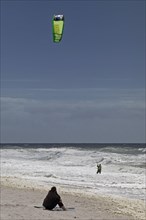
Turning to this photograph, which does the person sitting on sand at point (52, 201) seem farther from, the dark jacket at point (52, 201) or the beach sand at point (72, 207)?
the beach sand at point (72, 207)

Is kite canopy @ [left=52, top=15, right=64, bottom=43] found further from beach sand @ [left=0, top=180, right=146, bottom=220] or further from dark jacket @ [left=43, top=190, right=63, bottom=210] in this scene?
dark jacket @ [left=43, top=190, right=63, bottom=210]

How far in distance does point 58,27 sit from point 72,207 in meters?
5.27

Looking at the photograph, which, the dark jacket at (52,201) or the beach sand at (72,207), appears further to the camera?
the dark jacket at (52,201)

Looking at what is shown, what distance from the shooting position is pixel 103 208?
13.2 metres

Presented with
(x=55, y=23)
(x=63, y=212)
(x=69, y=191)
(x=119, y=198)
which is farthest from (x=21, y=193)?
(x=55, y=23)

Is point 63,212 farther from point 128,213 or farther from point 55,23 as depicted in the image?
point 55,23

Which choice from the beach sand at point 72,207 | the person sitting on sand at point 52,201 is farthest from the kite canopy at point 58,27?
the person sitting on sand at point 52,201

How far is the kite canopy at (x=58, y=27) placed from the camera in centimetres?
990

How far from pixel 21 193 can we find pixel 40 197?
1.06 m

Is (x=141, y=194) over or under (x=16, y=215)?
under

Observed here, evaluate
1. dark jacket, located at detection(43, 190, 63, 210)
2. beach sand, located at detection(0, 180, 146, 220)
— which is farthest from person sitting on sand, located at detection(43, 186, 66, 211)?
beach sand, located at detection(0, 180, 146, 220)

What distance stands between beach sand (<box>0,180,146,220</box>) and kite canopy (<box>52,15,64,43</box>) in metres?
4.14

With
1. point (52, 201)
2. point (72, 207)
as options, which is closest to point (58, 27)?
point (52, 201)

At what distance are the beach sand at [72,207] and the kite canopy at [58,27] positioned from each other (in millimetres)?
4138
